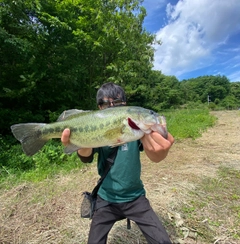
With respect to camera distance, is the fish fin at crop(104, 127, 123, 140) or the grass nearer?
the fish fin at crop(104, 127, 123, 140)

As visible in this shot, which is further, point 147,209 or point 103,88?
point 103,88

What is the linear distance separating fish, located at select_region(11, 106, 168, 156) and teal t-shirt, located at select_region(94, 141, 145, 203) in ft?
1.78

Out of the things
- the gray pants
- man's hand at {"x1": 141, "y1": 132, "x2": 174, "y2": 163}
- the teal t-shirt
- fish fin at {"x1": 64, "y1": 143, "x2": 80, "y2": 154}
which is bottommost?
the gray pants

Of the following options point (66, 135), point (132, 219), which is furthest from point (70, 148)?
point (132, 219)

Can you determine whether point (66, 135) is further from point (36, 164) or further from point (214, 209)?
point (36, 164)

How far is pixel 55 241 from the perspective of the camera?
2953mm

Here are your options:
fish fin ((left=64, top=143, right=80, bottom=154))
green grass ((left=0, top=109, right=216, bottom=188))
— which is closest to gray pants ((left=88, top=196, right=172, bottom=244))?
fish fin ((left=64, top=143, right=80, bottom=154))

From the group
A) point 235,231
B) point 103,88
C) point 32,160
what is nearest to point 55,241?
point 103,88

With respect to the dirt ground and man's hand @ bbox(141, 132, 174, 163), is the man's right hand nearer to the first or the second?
man's hand @ bbox(141, 132, 174, 163)

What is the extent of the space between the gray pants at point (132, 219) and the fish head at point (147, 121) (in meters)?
0.92

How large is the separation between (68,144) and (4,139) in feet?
24.5

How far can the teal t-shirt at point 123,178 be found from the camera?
6.58 ft

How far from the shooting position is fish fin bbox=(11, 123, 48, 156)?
188 cm

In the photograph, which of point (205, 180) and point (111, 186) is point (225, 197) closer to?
point (205, 180)
